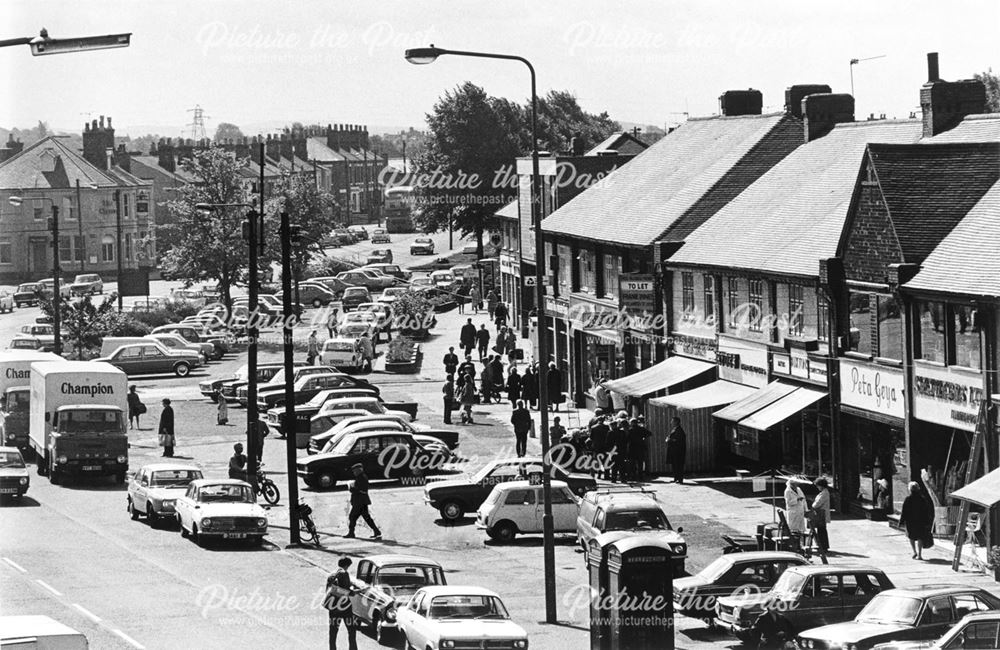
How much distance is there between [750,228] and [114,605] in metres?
23.3

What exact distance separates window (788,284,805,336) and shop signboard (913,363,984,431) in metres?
5.80


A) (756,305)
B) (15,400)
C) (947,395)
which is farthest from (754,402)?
(15,400)

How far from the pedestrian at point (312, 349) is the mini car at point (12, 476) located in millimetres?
25414

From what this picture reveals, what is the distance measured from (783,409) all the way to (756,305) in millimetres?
4863

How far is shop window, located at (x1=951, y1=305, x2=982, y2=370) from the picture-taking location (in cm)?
3125

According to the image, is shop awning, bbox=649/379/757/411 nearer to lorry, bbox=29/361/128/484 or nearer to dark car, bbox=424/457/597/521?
dark car, bbox=424/457/597/521

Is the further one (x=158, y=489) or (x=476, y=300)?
(x=476, y=300)

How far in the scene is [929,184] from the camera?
35062mm

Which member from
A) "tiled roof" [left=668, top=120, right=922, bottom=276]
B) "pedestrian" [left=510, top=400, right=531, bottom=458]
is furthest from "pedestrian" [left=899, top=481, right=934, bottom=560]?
"pedestrian" [left=510, top=400, right=531, bottom=458]

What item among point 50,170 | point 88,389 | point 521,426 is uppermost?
point 50,170

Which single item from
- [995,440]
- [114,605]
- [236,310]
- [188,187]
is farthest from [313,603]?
[188,187]

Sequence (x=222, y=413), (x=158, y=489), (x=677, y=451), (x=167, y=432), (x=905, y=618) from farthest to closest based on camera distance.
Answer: (x=222, y=413), (x=167, y=432), (x=677, y=451), (x=158, y=489), (x=905, y=618)

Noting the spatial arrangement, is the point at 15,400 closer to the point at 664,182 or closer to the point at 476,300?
the point at 664,182

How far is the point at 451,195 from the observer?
4560 inches
